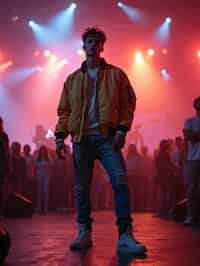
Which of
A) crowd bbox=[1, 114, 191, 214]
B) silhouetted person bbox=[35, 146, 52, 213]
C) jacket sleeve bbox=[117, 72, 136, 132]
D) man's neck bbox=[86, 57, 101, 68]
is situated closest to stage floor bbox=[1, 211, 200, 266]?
jacket sleeve bbox=[117, 72, 136, 132]

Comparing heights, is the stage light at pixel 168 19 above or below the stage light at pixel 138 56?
above

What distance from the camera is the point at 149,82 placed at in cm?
1994

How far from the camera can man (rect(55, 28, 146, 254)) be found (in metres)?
3.49

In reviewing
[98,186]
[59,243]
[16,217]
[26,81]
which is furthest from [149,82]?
[59,243]

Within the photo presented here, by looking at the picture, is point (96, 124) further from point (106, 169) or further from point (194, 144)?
point (194, 144)

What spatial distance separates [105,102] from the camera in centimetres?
350

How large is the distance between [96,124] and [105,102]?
0.17 metres

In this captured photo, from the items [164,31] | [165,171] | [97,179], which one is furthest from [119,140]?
[164,31]

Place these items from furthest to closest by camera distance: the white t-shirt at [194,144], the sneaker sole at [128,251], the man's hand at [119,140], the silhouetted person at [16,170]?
the silhouetted person at [16,170] < the white t-shirt at [194,144] < the man's hand at [119,140] < the sneaker sole at [128,251]

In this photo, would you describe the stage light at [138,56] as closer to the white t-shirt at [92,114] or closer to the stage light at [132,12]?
the stage light at [132,12]

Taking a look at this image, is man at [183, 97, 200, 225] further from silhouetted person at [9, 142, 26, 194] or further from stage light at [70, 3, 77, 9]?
stage light at [70, 3, 77, 9]

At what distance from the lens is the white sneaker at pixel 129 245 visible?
3178mm

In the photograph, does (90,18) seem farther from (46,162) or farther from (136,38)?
(46,162)

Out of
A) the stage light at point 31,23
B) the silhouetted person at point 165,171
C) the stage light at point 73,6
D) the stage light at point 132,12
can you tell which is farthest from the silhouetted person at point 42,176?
the stage light at point 132,12
